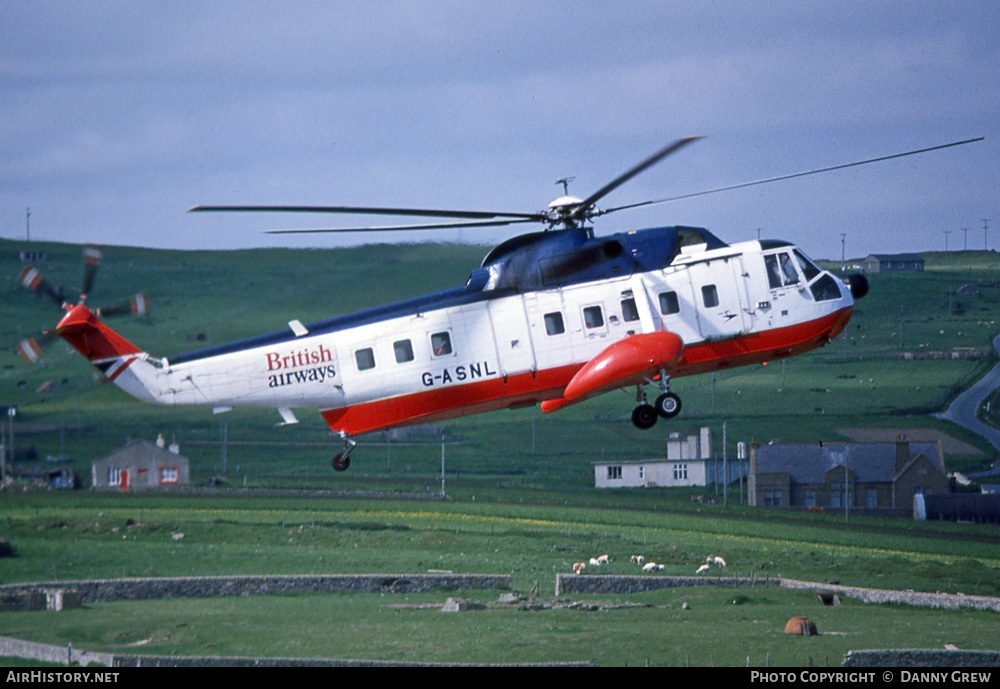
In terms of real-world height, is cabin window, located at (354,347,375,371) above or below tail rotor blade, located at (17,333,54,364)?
below

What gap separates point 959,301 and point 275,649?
129 m

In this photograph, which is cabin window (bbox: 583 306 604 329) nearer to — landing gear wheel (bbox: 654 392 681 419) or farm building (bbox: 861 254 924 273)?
landing gear wheel (bbox: 654 392 681 419)

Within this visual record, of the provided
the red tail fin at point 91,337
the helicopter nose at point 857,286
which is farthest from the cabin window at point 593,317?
the red tail fin at point 91,337

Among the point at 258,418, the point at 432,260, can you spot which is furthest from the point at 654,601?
the point at 432,260

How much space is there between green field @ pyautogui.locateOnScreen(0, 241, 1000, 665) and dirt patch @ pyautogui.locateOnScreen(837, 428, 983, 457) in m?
1.64

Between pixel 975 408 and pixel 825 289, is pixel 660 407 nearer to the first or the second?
pixel 825 289

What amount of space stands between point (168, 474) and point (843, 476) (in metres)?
45.6

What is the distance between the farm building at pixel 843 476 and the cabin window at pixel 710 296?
68.4 m

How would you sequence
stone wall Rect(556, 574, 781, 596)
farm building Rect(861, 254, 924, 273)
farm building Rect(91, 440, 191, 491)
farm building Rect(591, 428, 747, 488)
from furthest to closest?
farm building Rect(861, 254, 924, 273), farm building Rect(591, 428, 747, 488), farm building Rect(91, 440, 191, 491), stone wall Rect(556, 574, 781, 596)

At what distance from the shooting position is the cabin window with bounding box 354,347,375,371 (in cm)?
3139

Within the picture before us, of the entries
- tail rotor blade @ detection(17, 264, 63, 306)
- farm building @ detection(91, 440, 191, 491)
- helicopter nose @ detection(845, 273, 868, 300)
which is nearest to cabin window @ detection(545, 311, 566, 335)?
helicopter nose @ detection(845, 273, 868, 300)

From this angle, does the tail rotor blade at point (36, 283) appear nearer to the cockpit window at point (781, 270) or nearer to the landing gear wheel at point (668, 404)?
the landing gear wheel at point (668, 404)

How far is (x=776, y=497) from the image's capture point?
98.9 m

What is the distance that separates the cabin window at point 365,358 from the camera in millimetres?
31391
